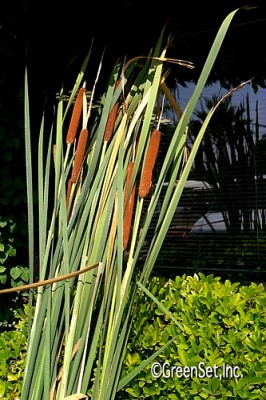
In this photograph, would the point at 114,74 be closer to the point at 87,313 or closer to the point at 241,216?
the point at 87,313

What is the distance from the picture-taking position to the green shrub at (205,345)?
6.17 feet

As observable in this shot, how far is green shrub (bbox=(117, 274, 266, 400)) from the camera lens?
1881 millimetres

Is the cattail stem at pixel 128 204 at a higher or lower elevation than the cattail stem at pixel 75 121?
lower

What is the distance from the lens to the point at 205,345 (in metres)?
1.95

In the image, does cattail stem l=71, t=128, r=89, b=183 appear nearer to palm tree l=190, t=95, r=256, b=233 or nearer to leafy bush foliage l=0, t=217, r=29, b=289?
leafy bush foliage l=0, t=217, r=29, b=289

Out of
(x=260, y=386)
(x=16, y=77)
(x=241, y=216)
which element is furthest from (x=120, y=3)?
(x=260, y=386)

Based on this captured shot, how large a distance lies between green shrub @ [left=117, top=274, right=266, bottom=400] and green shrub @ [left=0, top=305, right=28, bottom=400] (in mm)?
390

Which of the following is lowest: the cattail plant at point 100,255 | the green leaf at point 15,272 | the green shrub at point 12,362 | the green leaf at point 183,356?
the green shrub at point 12,362

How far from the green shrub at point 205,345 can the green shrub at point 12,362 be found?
390mm

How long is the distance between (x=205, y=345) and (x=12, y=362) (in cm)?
77

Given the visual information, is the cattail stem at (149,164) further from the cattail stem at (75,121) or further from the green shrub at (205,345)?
the green shrub at (205,345)

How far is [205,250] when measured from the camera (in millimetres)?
3592

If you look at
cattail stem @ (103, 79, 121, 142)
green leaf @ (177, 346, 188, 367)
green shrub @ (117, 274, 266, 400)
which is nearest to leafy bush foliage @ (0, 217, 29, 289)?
green shrub @ (117, 274, 266, 400)

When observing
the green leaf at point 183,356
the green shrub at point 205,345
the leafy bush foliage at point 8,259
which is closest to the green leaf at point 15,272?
the leafy bush foliage at point 8,259
